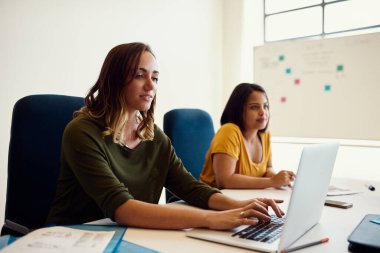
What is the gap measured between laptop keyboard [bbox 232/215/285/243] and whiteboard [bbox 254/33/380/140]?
229 cm

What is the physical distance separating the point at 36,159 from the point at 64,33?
4.25ft

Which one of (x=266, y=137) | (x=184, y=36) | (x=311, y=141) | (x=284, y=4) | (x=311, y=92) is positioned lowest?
(x=311, y=141)

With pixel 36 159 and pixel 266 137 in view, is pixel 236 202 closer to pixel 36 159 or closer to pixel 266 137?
pixel 36 159

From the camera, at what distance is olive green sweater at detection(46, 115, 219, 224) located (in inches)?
41.8

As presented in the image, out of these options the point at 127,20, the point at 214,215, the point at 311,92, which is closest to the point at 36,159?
the point at 214,215

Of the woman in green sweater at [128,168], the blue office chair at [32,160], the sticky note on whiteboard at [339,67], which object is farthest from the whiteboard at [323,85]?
the blue office chair at [32,160]

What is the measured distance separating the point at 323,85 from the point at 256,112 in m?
1.48

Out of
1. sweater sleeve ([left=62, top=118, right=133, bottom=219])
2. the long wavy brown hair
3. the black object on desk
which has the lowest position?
the black object on desk

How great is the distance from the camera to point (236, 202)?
1192 mm

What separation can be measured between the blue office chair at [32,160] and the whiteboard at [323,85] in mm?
2429

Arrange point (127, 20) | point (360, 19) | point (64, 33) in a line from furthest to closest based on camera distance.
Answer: point (360, 19) < point (127, 20) < point (64, 33)

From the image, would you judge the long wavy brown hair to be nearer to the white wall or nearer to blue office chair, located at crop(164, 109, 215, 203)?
blue office chair, located at crop(164, 109, 215, 203)

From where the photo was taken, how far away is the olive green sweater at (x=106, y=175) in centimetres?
106

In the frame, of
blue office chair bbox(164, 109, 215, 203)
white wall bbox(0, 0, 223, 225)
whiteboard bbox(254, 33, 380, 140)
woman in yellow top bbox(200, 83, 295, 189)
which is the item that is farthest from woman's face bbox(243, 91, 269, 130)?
whiteboard bbox(254, 33, 380, 140)
